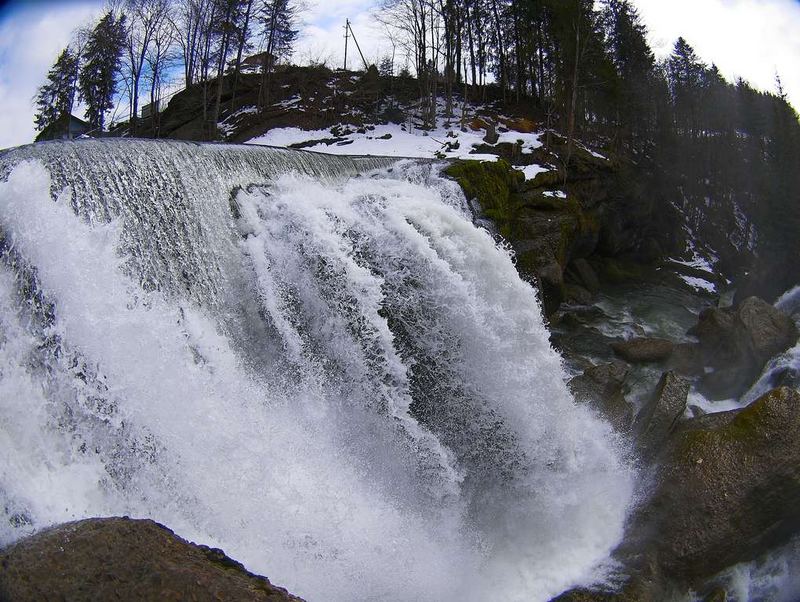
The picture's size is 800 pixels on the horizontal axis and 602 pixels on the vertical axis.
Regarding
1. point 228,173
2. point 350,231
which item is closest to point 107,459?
point 350,231

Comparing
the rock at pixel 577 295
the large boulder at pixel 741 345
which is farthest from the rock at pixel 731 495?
the rock at pixel 577 295

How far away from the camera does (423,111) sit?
26.0m

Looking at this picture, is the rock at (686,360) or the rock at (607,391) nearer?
the rock at (607,391)

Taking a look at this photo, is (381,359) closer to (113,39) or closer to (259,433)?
(259,433)

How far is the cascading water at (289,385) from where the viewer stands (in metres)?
5.39

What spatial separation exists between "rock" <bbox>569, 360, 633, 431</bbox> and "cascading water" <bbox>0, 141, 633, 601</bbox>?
59 centimetres

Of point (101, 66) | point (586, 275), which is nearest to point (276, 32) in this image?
point (101, 66)

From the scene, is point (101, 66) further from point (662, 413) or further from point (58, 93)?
point (662, 413)

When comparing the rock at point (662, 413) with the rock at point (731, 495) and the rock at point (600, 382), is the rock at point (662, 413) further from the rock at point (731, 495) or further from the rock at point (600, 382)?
the rock at point (731, 495)

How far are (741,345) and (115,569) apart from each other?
13.0 m

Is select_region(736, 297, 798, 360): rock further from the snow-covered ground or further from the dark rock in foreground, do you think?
the snow-covered ground

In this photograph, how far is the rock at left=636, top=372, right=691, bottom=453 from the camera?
863 cm

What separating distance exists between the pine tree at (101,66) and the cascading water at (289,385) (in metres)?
22.4

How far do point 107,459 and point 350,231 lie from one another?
451cm
